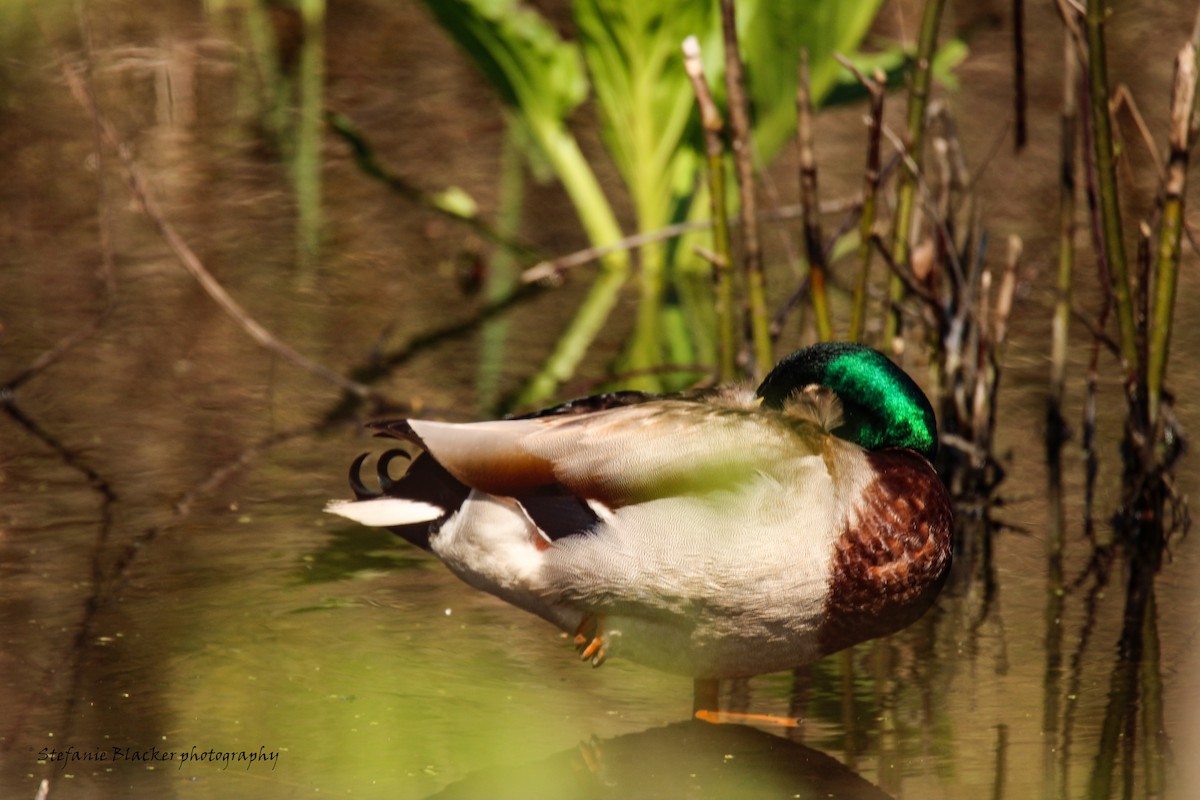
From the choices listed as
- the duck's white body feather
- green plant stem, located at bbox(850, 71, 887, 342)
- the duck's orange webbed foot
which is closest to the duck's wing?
the duck's white body feather

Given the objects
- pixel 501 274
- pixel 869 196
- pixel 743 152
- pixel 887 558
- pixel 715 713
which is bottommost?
pixel 501 274

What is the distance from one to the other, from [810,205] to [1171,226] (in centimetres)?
82

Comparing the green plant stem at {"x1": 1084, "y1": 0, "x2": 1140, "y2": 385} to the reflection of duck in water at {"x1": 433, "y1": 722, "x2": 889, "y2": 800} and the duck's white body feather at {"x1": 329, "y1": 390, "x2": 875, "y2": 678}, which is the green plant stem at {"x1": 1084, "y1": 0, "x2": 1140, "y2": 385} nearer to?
the duck's white body feather at {"x1": 329, "y1": 390, "x2": 875, "y2": 678}

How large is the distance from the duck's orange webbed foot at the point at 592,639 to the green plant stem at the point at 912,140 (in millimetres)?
1405

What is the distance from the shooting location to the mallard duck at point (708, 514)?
300 cm

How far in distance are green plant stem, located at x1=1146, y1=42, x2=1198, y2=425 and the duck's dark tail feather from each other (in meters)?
1.71

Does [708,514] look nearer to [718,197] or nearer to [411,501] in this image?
[411,501]

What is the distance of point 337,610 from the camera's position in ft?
12.3

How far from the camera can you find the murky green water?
3.05m

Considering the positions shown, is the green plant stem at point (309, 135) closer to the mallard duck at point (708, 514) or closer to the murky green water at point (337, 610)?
the murky green water at point (337, 610)

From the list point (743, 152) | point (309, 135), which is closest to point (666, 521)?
point (743, 152)

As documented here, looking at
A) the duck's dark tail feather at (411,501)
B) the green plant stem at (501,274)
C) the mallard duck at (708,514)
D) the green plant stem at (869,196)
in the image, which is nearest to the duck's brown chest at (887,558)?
the mallard duck at (708,514)

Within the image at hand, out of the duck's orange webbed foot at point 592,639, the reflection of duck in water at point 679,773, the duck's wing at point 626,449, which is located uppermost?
the duck's wing at point 626,449

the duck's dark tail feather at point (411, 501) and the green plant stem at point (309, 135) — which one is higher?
the duck's dark tail feather at point (411, 501)
